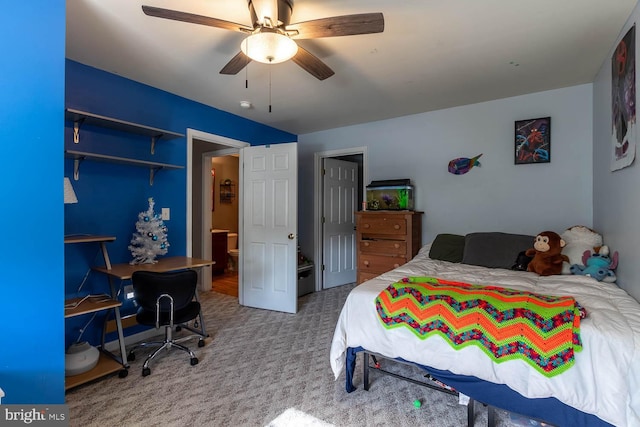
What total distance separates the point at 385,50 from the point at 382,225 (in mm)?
1864

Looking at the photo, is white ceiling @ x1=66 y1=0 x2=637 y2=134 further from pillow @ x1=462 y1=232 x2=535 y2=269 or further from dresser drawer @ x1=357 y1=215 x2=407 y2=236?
pillow @ x1=462 y1=232 x2=535 y2=269

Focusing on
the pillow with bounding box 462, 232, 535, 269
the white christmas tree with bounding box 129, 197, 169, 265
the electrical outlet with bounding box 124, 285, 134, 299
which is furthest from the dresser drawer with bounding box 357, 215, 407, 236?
the electrical outlet with bounding box 124, 285, 134, 299

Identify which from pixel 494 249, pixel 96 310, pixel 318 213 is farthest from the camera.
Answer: pixel 318 213

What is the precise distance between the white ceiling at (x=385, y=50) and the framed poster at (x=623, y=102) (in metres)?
0.18

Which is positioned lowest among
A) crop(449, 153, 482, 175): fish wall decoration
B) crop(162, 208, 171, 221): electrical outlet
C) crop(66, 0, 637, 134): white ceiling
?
crop(162, 208, 171, 221): electrical outlet

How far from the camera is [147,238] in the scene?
270 centimetres

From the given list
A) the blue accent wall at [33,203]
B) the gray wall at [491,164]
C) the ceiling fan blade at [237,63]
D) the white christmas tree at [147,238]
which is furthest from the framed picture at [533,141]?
Result: the blue accent wall at [33,203]

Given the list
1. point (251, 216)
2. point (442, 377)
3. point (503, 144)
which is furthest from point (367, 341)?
point (503, 144)

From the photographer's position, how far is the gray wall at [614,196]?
1.75 meters

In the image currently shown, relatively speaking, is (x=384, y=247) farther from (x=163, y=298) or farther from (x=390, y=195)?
(x=163, y=298)

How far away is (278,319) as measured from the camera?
133 inches

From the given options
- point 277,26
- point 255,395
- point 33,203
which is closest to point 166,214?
point 33,203

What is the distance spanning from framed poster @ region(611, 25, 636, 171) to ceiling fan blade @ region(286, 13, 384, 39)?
1.50m

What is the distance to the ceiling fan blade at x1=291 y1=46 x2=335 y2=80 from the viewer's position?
1.91 m
